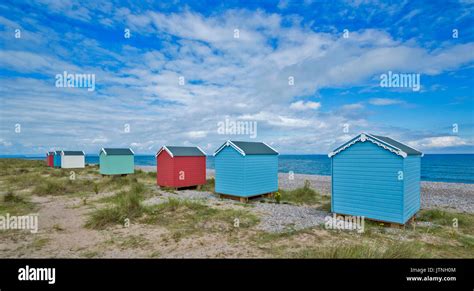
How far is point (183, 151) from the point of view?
20828 mm

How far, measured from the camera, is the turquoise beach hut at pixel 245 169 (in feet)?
49.1

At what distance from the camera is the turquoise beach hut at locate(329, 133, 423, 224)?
9.45 m

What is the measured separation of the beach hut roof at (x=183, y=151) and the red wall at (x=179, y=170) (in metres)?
0.27

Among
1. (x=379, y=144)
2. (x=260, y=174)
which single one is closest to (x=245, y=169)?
(x=260, y=174)

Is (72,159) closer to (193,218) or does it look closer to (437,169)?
(193,218)

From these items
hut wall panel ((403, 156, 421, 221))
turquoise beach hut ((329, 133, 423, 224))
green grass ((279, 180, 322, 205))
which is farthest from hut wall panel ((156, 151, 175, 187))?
hut wall panel ((403, 156, 421, 221))

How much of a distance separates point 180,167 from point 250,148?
7.09m

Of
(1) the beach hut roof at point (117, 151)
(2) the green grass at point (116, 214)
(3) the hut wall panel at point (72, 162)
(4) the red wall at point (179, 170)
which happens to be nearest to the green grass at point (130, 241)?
(2) the green grass at point (116, 214)

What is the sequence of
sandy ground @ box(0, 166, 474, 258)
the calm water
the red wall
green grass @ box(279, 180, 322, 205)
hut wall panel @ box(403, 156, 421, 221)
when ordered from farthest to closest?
the calm water, the red wall, green grass @ box(279, 180, 322, 205), hut wall panel @ box(403, 156, 421, 221), sandy ground @ box(0, 166, 474, 258)

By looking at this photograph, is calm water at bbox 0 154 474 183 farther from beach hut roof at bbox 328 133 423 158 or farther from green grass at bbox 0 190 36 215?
green grass at bbox 0 190 36 215

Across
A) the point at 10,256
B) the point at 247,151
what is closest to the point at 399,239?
the point at 247,151

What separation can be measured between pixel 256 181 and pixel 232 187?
5.27ft
